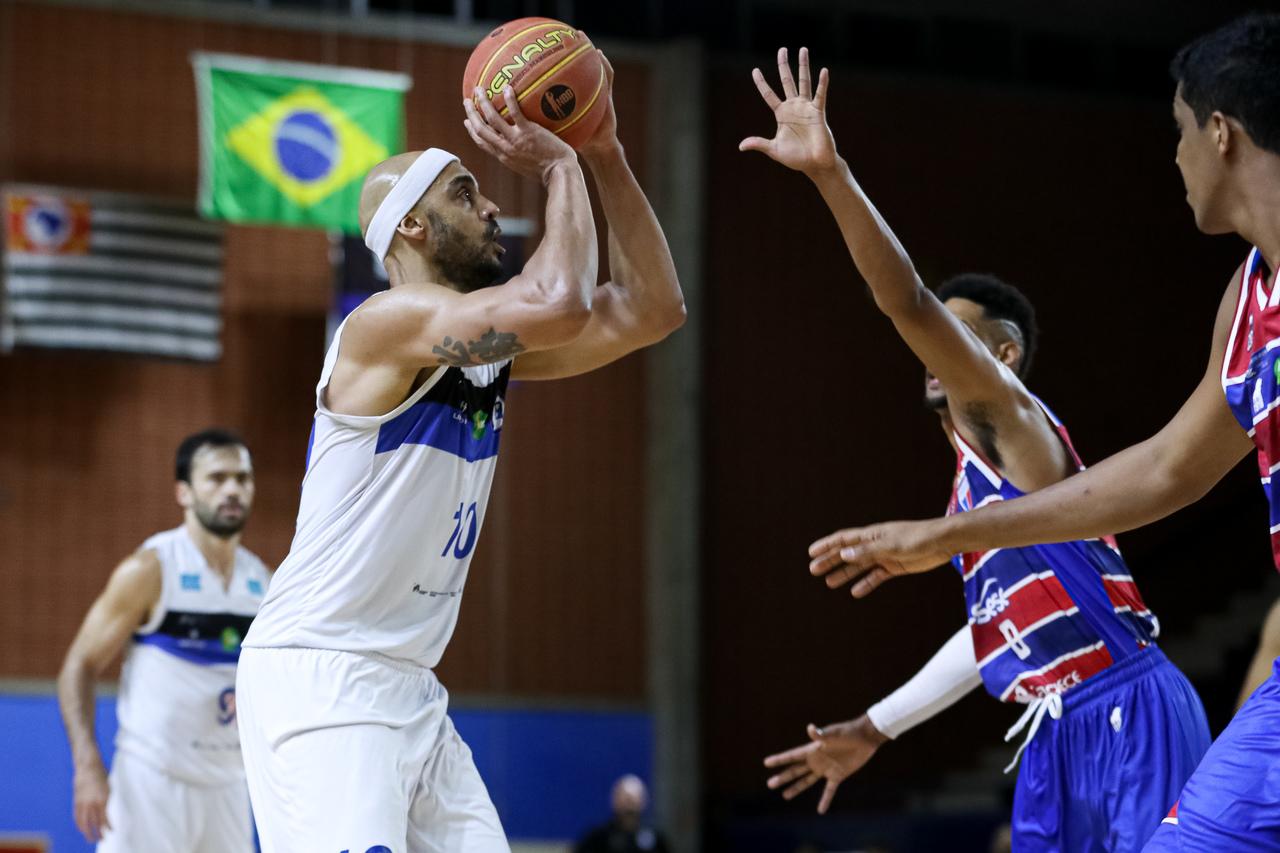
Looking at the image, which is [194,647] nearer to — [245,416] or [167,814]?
[167,814]

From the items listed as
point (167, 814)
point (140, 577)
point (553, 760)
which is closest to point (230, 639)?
point (140, 577)

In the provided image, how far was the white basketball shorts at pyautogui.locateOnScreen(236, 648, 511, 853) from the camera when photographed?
11.2 ft

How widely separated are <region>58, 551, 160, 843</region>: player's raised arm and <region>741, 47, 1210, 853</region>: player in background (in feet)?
11.3

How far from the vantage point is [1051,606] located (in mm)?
4109

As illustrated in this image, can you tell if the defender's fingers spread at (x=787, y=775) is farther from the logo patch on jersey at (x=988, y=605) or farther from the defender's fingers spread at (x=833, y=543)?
the defender's fingers spread at (x=833, y=543)

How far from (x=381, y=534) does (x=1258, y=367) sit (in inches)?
75.5

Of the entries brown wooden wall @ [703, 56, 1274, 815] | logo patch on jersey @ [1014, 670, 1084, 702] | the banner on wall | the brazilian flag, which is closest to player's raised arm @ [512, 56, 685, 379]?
logo patch on jersey @ [1014, 670, 1084, 702]

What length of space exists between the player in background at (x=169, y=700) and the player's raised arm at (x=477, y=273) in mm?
2907

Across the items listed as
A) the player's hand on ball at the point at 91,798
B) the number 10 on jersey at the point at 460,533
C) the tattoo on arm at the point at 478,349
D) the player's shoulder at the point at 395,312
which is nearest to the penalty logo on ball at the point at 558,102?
the player's shoulder at the point at 395,312

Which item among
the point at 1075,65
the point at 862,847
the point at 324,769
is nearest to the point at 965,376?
the point at 324,769

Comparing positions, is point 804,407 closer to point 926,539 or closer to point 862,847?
point 862,847

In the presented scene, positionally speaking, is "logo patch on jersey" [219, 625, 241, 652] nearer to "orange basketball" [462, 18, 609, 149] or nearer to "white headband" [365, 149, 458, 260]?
"white headband" [365, 149, 458, 260]

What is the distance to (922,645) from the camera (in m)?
13.9

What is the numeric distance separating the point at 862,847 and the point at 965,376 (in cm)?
856
